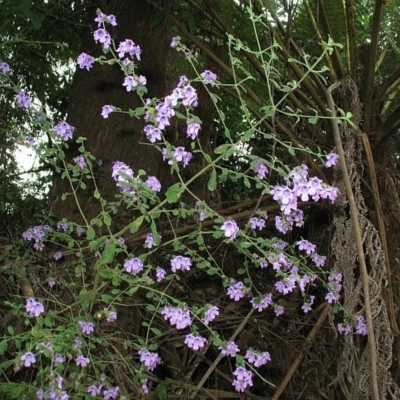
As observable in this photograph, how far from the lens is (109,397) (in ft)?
5.12

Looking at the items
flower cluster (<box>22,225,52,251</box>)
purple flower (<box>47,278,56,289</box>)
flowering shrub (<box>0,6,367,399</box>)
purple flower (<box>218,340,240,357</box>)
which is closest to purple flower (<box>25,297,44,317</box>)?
flowering shrub (<box>0,6,367,399</box>)

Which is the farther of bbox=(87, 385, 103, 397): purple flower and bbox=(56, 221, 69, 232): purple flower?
bbox=(56, 221, 69, 232): purple flower

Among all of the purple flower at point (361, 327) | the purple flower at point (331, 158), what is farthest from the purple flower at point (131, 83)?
the purple flower at point (361, 327)

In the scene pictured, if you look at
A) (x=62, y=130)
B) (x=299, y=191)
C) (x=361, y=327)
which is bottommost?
(x=361, y=327)

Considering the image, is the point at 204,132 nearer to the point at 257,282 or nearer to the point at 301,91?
the point at 301,91

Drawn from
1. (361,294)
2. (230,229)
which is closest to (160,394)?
(230,229)

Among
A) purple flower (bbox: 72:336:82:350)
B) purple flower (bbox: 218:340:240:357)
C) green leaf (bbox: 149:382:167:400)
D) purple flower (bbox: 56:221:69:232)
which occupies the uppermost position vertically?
purple flower (bbox: 56:221:69:232)

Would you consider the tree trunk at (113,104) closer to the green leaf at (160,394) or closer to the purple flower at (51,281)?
the purple flower at (51,281)

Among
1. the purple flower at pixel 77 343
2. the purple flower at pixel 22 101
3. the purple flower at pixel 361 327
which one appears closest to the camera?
the purple flower at pixel 77 343

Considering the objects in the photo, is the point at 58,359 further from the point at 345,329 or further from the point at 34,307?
the point at 345,329

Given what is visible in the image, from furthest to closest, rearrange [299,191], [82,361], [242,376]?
1. [242,376]
2. [82,361]
3. [299,191]

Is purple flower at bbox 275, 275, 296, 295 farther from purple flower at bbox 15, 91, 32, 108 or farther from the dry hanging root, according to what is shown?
purple flower at bbox 15, 91, 32, 108

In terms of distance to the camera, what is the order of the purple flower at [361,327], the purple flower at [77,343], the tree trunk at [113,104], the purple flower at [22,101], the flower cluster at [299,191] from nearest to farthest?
the flower cluster at [299,191] < the purple flower at [77,343] < the purple flower at [22,101] < the purple flower at [361,327] < the tree trunk at [113,104]

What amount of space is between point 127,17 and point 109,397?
1.45m
